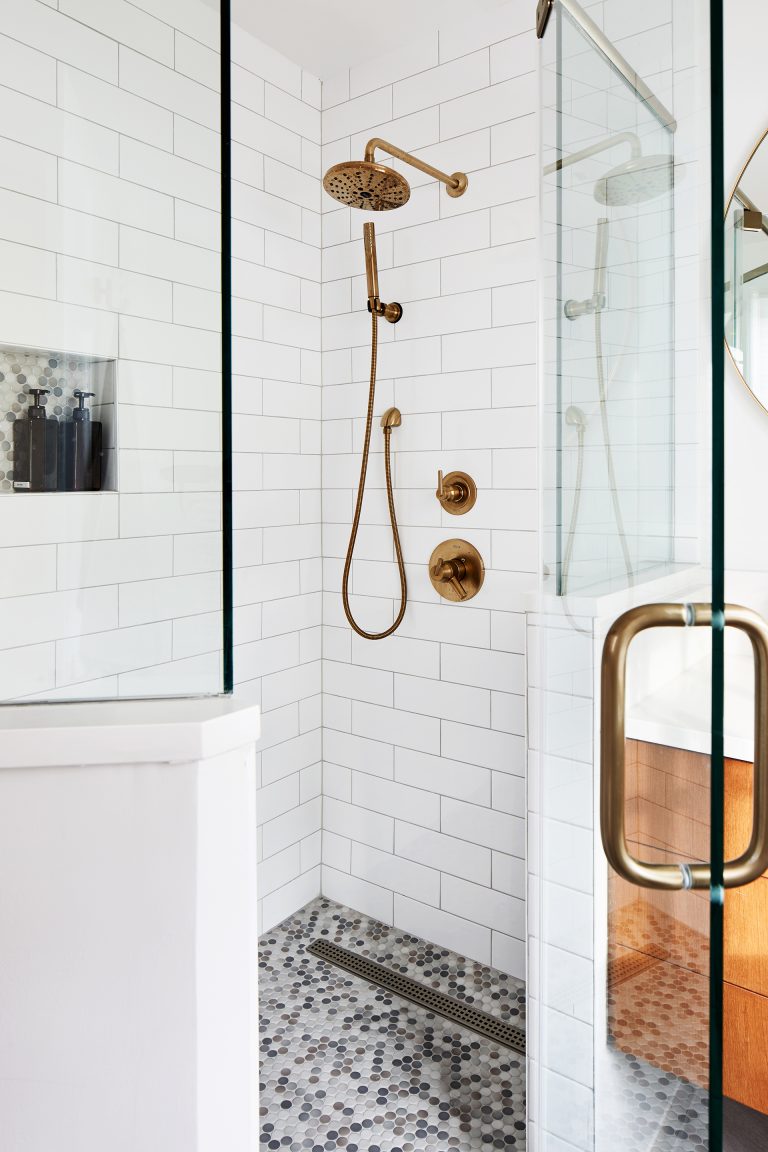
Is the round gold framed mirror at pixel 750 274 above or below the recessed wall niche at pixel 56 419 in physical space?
above

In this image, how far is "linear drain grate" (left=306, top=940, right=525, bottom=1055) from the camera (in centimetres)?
174

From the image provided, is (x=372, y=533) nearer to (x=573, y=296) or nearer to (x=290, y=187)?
(x=290, y=187)

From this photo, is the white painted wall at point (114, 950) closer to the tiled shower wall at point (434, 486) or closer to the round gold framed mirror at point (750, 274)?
the tiled shower wall at point (434, 486)

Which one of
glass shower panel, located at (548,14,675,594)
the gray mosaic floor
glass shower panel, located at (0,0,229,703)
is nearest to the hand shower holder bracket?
glass shower panel, located at (548,14,675,594)

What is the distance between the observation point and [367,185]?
1622 mm

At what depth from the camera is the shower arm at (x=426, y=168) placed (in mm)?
1715

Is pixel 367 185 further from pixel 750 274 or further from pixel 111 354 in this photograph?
pixel 111 354

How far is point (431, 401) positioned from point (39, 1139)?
172cm

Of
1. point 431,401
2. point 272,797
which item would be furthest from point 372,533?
point 272,797

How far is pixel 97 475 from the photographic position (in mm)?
761

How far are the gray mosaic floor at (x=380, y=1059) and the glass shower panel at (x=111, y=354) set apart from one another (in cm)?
121

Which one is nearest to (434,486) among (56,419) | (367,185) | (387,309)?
(387,309)

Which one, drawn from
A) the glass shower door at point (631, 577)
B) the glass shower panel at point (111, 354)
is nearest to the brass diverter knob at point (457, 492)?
the glass shower door at point (631, 577)

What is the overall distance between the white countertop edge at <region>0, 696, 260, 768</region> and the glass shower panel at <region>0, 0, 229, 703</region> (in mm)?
30
